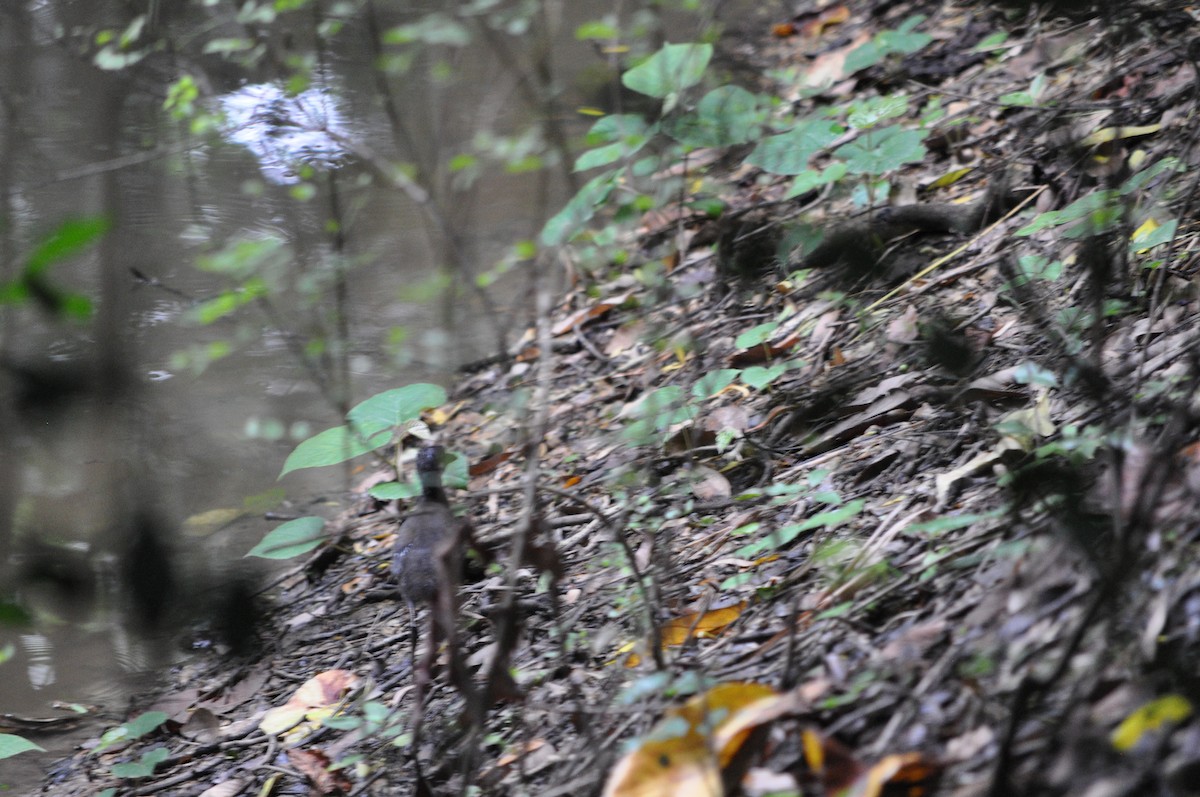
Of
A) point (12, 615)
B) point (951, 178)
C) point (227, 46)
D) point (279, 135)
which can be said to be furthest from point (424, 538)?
point (227, 46)

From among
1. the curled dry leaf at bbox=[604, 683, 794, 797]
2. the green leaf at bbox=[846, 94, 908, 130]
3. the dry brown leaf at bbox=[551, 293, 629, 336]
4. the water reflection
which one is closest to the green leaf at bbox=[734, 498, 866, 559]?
the curled dry leaf at bbox=[604, 683, 794, 797]

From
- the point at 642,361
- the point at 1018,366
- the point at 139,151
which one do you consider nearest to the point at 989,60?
the point at 642,361

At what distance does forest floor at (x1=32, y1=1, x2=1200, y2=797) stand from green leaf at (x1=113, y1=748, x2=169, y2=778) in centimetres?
6

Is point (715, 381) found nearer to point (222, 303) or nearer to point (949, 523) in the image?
point (949, 523)

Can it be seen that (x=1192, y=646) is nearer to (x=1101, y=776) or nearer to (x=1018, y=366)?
(x=1101, y=776)

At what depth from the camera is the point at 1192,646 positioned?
3.12ft

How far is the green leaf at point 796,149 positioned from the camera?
7.53ft

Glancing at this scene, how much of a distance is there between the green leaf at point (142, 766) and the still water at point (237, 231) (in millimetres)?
202

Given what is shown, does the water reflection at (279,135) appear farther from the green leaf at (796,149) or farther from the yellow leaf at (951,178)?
the yellow leaf at (951,178)

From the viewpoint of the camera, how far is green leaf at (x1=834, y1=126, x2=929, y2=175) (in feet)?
7.16

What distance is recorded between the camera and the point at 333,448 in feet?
6.45

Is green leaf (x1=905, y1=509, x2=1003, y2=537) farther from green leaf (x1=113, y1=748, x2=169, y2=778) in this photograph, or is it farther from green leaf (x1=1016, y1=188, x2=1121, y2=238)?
green leaf (x1=113, y1=748, x2=169, y2=778)

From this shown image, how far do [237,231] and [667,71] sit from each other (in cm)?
196

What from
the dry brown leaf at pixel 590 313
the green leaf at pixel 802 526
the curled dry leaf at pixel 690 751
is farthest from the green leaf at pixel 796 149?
the curled dry leaf at pixel 690 751
